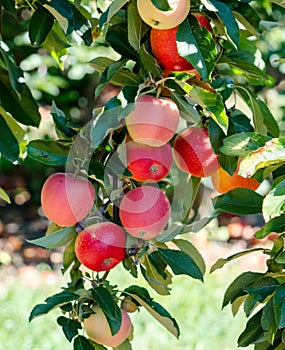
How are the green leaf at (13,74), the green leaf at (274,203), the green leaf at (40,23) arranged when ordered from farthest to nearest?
the green leaf at (13,74), the green leaf at (40,23), the green leaf at (274,203)

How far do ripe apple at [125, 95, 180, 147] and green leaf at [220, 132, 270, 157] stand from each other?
9 centimetres

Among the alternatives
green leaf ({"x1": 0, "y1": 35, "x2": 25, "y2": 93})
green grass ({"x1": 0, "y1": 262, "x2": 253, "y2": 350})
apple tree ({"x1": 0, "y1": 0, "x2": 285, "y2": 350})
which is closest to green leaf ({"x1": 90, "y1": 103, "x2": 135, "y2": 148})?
apple tree ({"x1": 0, "y1": 0, "x2": 285, "y2": 350})

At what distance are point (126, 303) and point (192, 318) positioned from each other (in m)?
1.62

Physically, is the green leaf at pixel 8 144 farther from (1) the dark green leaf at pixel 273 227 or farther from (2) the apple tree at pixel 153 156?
(1) the dark green leaf at pixel 273 227

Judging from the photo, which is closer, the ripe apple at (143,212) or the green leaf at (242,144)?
the green leaf at (242,144)

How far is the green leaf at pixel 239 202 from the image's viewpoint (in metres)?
1.06

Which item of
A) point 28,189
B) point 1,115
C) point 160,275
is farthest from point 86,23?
point 28,189

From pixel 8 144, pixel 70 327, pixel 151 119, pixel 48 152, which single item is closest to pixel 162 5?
pixel 151 119

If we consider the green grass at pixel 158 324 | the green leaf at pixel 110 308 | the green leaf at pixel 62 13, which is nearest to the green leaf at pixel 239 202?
the green leaf at pixel 110 308

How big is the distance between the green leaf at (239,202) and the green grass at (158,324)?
59.0 inches

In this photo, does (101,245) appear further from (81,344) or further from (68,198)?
(81,344)

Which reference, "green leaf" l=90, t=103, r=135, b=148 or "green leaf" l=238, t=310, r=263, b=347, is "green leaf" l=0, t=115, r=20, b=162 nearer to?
"green leaf" l=90, t=103, r=135, b=148

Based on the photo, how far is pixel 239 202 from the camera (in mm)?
1066

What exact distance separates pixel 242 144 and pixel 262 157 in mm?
43
